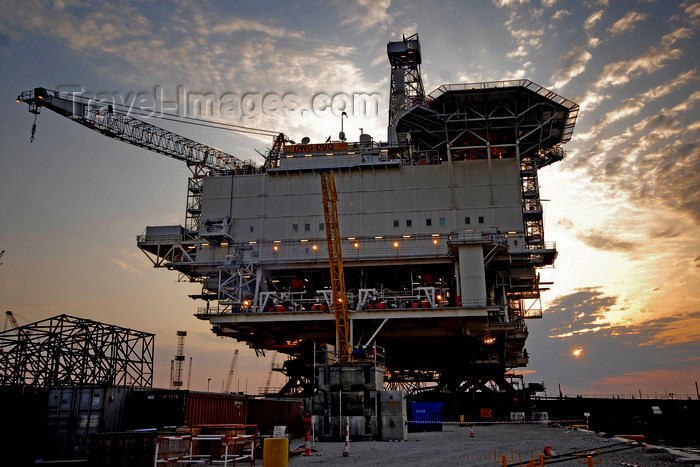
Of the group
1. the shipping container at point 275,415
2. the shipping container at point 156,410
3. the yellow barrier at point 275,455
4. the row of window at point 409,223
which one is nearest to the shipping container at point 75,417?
the shipping container at point 156,410

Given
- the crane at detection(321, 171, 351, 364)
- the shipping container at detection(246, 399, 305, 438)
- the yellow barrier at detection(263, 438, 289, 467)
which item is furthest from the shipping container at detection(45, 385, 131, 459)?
the crane at detection(321, 171, 351, 364)

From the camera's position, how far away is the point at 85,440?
28078 millimetres

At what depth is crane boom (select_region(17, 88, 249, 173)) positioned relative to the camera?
60188mm

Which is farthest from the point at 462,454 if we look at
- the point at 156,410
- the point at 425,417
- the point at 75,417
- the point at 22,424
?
the point at 425,417

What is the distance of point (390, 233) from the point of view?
57.0m

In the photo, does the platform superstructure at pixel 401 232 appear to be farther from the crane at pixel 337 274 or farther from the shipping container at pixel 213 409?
the shipping container at pixel 213 409

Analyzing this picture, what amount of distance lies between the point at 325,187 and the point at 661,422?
130 ft

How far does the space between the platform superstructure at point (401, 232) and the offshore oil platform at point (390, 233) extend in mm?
137

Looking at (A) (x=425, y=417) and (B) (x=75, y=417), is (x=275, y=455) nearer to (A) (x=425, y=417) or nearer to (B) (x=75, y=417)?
(B) (x=75, y=417)

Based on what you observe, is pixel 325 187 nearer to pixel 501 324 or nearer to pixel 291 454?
pixel 501 324

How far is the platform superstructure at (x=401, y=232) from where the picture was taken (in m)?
53.9

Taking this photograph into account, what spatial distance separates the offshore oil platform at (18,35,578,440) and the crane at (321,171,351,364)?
0.61 feet

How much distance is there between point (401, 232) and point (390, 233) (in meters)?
1.08

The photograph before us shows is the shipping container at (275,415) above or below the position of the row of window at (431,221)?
below
